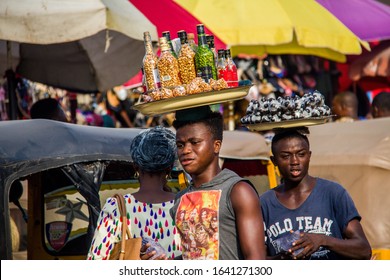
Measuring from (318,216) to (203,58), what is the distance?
3.41 feet

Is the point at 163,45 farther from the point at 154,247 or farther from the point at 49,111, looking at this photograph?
the point at 49,111

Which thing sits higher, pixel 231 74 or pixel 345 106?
pixel 345 106

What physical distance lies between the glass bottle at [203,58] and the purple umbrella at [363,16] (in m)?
7.66

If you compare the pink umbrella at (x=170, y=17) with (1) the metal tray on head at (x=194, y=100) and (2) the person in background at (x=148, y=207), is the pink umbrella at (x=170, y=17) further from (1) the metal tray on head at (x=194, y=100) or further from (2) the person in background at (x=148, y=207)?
(1) the metal tray on head at (x=194, y=100)

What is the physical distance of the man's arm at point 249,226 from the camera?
3.99 m

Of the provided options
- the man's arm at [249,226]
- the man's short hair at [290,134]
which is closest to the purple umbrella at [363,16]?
the man's short hair at [290,134]

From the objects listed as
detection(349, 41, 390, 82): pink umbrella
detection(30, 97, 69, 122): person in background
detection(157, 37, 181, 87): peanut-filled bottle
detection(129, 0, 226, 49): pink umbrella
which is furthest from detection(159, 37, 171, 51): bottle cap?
detection(349, 41, 390, 82): pink umbrella

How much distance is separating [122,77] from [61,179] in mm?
4464

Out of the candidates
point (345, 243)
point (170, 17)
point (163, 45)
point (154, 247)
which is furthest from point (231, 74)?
point (170, 17)

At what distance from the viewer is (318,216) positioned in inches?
190

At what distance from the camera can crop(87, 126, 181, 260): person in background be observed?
4.51 metres
